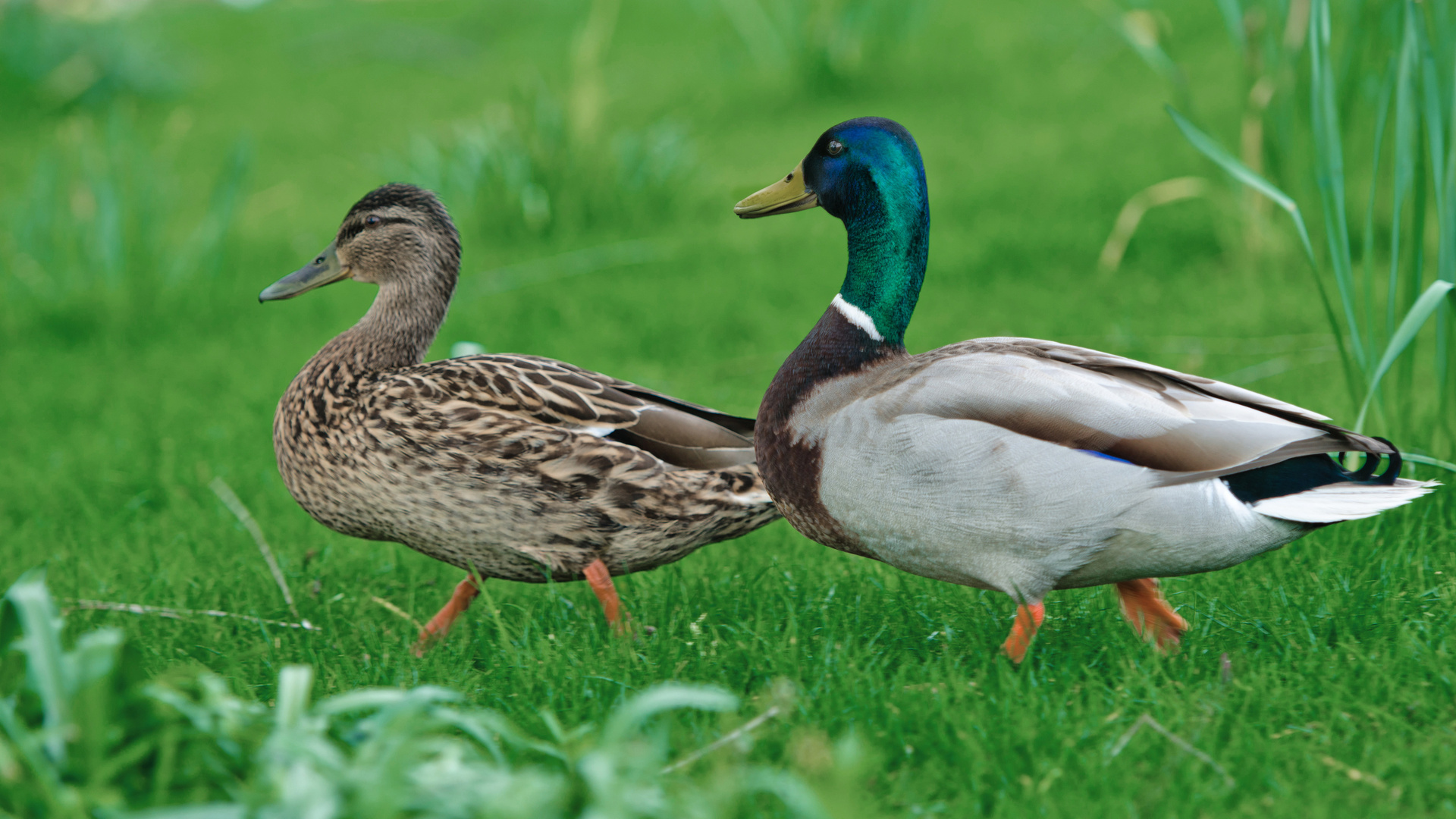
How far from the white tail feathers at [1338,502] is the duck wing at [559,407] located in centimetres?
140

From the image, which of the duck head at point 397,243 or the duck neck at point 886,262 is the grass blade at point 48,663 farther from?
the duck head at point 397,243

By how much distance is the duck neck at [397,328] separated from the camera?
3.75m

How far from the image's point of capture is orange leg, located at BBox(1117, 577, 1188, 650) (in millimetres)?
2986

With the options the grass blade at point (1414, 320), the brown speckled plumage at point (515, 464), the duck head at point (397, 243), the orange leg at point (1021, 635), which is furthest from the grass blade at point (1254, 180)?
the duck head at point (397, 243)

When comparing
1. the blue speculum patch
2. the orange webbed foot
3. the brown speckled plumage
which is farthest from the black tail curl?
the orange webbed foot

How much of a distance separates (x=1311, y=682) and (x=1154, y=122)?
6.51 m

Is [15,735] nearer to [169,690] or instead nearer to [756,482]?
[169,690]

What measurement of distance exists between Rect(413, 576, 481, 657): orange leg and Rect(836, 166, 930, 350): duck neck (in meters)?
1.30

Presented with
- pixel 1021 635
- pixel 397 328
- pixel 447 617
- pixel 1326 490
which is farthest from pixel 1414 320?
pixel 397 328

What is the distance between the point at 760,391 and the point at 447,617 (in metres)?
2.43

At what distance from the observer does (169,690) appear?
6.49 feet

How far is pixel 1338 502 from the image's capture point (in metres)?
2.64

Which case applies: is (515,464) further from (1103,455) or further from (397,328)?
(1103,455)

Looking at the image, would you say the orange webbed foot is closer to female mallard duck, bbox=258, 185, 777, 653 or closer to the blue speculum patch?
female mallard duck, bbox=258, 185, 777, 653
